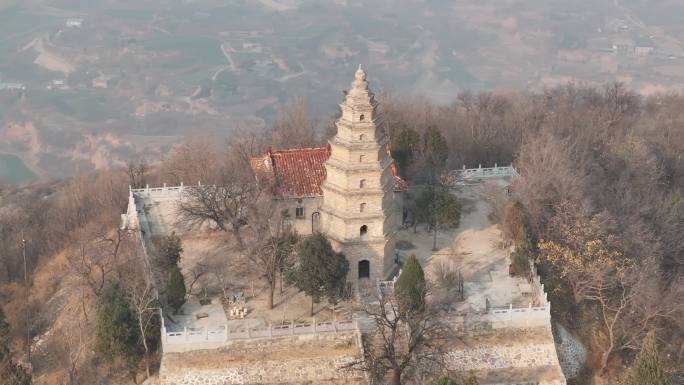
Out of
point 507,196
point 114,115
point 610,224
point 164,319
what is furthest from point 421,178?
point 114,115

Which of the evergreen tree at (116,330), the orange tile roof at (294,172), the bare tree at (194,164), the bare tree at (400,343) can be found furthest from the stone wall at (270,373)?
the bare tree at (194,164)

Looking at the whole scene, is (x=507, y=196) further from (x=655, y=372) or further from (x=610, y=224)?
(x=655, y=372)

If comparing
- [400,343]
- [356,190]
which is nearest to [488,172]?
[356,190]

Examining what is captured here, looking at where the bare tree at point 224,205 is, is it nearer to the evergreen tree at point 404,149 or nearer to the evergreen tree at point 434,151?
the evergreen tree at point 404,149

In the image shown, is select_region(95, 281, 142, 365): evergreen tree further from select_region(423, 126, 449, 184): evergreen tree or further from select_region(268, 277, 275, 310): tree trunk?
select_region(423, 126, 449, 184): evergreen tree

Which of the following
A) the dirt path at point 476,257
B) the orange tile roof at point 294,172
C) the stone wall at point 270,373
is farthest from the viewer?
the orange tile roof at point 294,172
